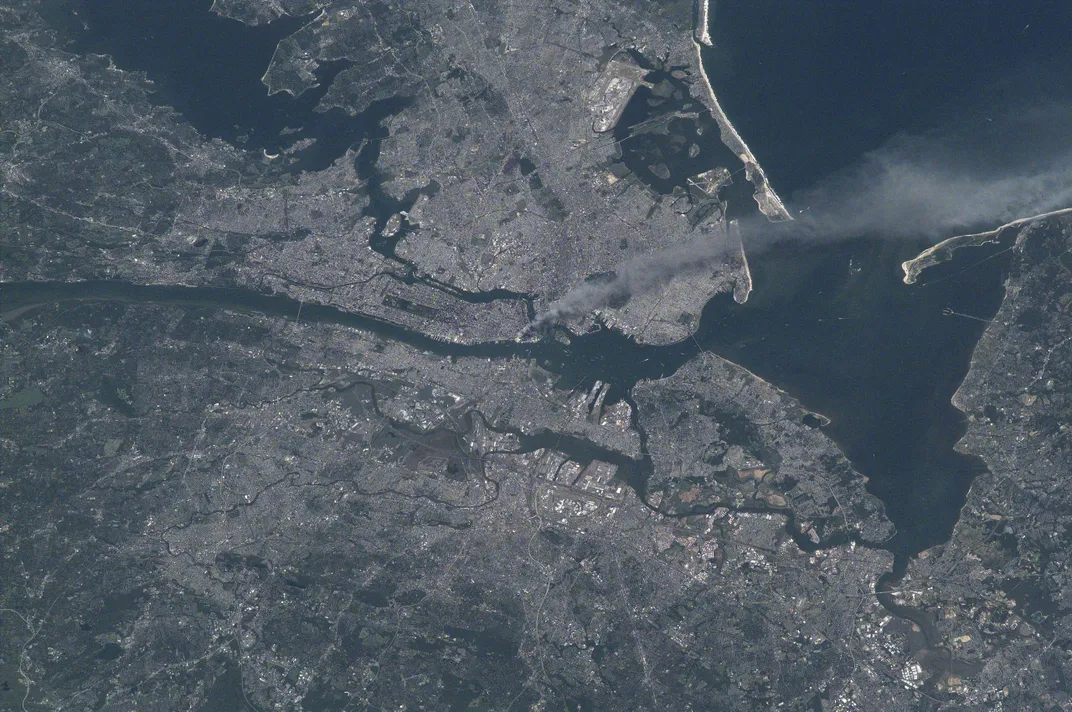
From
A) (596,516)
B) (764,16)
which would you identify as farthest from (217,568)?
(764,16)

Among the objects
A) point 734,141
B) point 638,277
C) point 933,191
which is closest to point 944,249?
point 933,191

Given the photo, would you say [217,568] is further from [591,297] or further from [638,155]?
[638,155]

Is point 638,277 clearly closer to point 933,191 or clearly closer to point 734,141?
point 734,141

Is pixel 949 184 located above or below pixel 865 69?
below

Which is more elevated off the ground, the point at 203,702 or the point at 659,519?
the point at 659,519

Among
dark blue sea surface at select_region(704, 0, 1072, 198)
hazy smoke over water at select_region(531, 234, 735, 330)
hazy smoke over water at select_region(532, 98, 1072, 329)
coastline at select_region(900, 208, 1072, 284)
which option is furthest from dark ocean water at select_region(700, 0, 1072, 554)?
hazy smoke over water at select_region(531, 234, 735, 330)

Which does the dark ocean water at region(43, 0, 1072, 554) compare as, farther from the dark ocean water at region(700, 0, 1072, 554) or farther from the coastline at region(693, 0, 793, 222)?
the coastline at region(693, 0, 793, 222)
